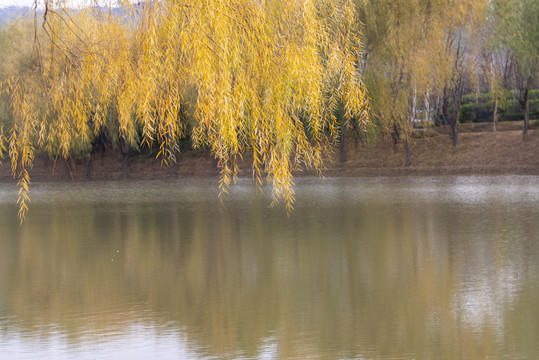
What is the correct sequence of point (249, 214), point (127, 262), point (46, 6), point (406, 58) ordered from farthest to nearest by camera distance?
point (406, 58) < point (249, 214) < point (127, 262) < point (46, 6)

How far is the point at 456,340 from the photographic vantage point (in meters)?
6.14

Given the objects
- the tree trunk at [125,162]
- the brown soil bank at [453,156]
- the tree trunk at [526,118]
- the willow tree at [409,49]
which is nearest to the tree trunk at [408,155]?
the brown soil bank at [453,156]

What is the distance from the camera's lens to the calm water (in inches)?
247

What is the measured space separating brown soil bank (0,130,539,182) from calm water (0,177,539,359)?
10786mm

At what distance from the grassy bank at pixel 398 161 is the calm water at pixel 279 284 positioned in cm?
1092

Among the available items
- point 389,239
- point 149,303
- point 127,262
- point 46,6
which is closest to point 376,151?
point 389,239

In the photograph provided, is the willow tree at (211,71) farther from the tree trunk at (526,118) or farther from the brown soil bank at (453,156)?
the tree trunk at (526,118)

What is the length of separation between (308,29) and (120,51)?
174cm

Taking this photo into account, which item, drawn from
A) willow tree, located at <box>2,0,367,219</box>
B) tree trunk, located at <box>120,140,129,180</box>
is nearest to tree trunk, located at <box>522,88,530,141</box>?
tree trunk, located at <box>120,140,129,180</box>

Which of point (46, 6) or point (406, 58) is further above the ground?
point (406, 58)

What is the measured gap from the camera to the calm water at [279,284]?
627cm

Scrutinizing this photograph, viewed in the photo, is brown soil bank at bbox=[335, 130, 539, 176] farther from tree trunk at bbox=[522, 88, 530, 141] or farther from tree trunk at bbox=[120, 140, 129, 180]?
tree trunk at bbox=[120, 140, 129, 180]

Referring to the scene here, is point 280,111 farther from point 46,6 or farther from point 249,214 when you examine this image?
point 249,214

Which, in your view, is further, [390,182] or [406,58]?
[406,58]
